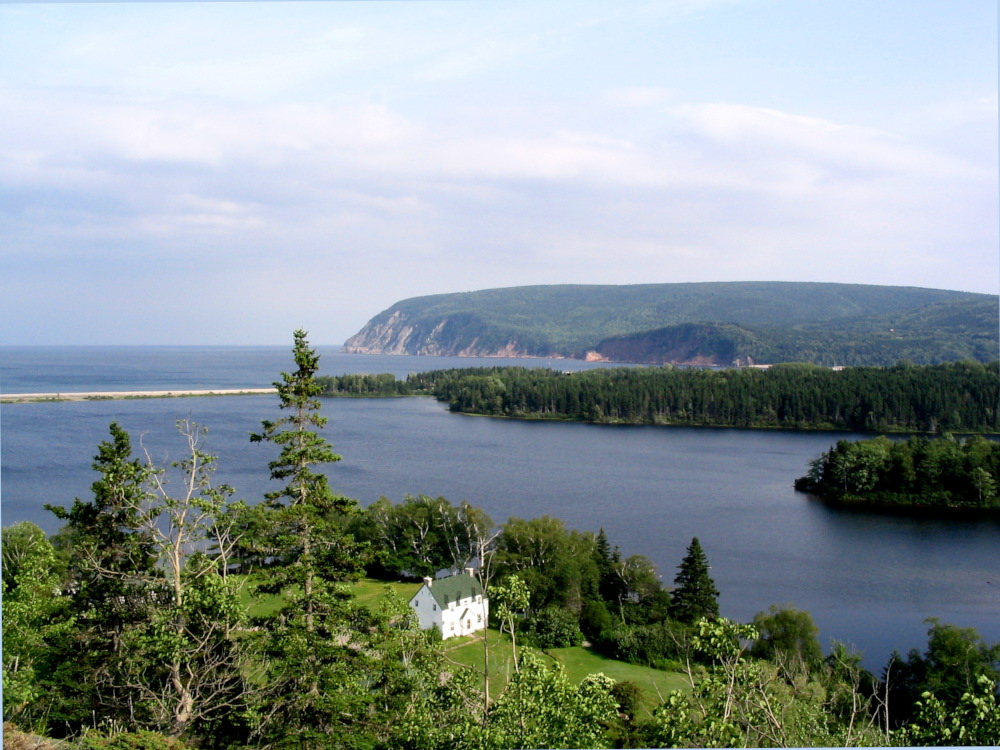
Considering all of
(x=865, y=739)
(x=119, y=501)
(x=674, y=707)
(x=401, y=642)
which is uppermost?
(x=119, y=501)

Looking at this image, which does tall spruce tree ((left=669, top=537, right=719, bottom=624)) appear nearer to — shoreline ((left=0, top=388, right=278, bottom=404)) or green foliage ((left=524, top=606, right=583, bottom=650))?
green foliage ((left=524, top=606, right=583, bottom=650))

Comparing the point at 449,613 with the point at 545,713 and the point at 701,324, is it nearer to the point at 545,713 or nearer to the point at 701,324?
the point at 545,713

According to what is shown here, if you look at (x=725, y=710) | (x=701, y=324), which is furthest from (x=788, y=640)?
(x=701, y=324)

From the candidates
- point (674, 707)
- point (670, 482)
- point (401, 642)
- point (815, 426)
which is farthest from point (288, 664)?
point (815, 426)

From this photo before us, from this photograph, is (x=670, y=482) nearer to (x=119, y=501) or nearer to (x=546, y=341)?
(x=119, y=501)

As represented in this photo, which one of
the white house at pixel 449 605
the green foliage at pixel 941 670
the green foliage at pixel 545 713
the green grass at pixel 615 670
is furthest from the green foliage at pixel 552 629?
the green foliage at pixel 545 713
